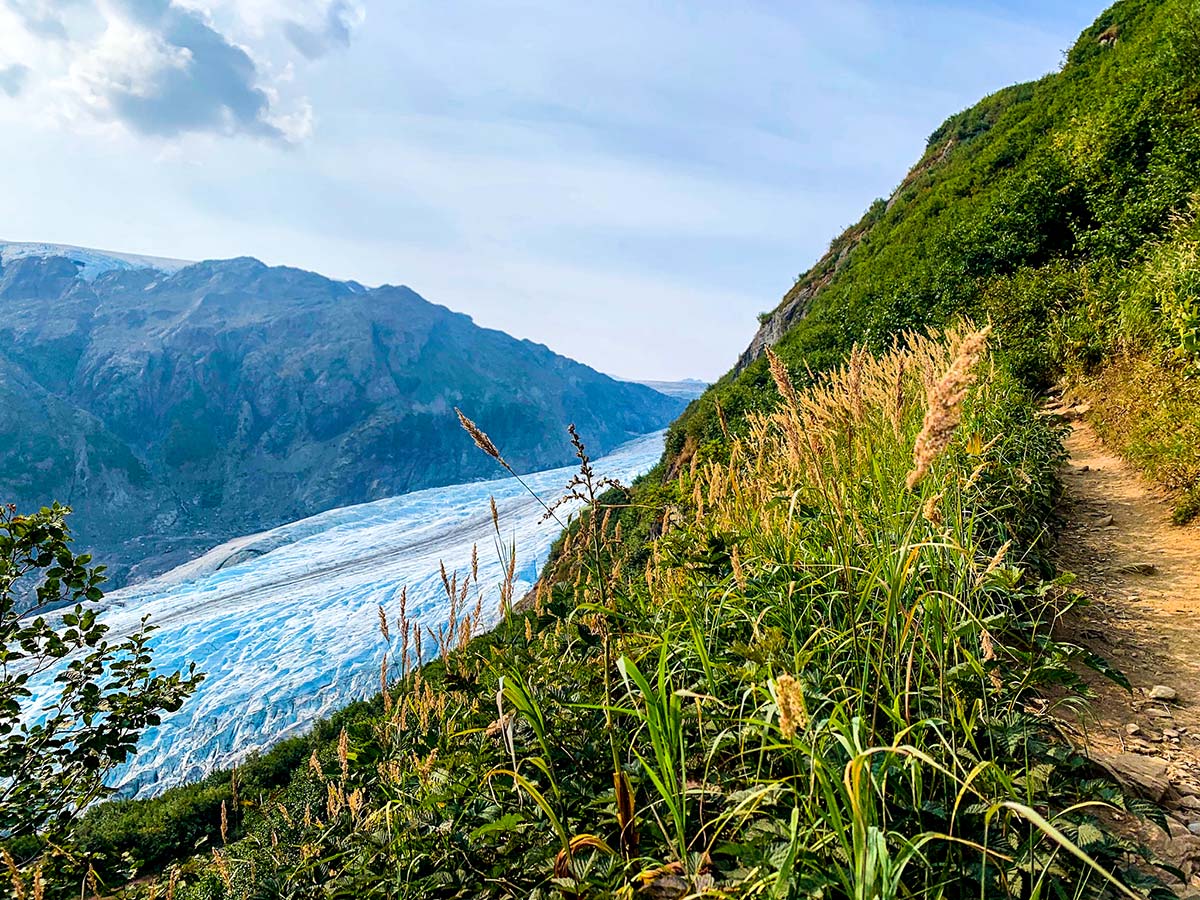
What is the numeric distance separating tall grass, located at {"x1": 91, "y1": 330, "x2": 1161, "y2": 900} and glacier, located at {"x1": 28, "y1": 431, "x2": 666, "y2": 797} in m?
10.4

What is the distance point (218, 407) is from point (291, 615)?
15291cm

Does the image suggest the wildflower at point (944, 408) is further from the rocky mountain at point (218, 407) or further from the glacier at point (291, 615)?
the rocky mountain at point (218, 407)

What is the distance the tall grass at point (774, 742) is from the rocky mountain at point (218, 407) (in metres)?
161

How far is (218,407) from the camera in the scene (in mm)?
178750

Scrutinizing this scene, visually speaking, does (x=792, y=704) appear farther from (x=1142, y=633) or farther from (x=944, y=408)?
(x=1142, y=633)

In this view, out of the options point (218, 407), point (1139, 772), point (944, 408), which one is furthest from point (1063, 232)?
point (218, 407)

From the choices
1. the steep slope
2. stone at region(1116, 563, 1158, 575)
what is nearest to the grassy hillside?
stone at region(1116, 563, 1158, 575)

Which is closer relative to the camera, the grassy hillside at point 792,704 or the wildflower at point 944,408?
the wildflower at point 944,408

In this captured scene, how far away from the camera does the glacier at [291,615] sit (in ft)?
123

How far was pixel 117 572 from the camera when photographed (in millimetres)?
124688

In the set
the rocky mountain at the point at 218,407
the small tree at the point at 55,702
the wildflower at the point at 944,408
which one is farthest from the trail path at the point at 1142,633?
the rocky mountain at the point at 218,407

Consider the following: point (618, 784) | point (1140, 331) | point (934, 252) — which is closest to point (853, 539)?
point (618, 784)

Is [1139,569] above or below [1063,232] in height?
below

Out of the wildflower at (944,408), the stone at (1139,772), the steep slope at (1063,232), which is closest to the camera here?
the wildflower at (944,408)
